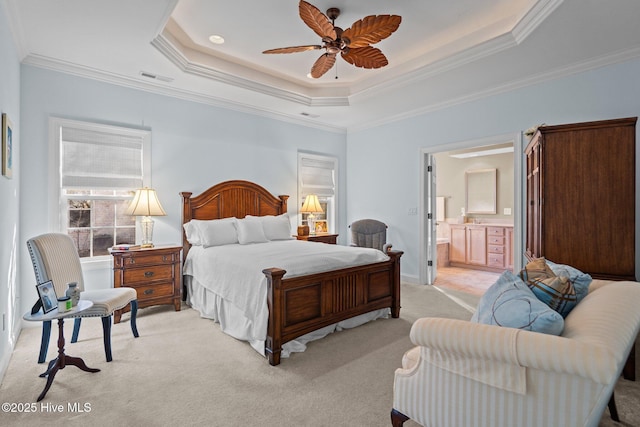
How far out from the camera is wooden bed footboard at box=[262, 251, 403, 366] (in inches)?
103

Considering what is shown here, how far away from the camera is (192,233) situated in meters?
4.24

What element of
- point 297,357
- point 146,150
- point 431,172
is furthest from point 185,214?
point 431,172

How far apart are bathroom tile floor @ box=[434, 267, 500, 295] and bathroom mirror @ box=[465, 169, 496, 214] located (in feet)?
4.61

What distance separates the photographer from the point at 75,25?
2.88m

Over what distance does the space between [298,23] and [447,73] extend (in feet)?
6.00

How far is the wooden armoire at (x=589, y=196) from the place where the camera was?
2738 mm

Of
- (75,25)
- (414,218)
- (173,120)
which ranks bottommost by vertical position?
(414,218)

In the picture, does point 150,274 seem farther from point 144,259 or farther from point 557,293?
point 557,293

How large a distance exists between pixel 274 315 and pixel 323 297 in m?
0.54

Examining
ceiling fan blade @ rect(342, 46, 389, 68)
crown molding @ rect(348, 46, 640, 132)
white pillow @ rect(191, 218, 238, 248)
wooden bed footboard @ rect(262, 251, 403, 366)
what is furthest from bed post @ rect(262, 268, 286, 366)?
crown molding @ rect(348, 46, 640, 132)

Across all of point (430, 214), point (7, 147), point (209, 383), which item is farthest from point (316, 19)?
point (430, 214)

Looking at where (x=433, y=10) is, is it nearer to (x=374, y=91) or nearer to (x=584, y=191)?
(x=374, y=91)

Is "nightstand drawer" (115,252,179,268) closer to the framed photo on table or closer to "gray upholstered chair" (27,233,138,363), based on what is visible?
"gray upholstered chair" (27,233,138,363)

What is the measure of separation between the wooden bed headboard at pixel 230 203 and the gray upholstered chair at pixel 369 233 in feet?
4.55
